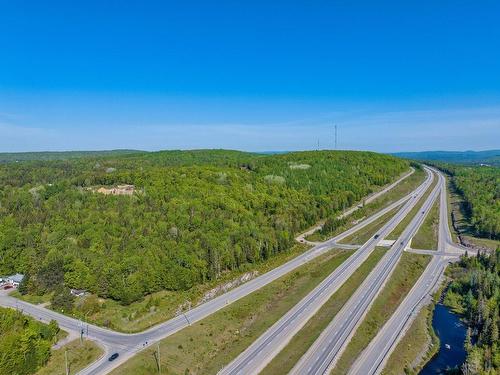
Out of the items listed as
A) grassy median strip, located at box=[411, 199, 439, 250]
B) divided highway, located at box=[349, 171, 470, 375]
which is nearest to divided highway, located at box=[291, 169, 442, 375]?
divided highway, located at box=[349, 171, 470, 375]

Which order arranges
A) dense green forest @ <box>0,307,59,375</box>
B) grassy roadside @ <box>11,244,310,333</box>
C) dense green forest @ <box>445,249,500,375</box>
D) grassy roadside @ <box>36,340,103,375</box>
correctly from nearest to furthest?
dense green forest @ <box>0,307,59,375</box> < grassy roadside @ <box>36,340,103,375</box> < dense green forest @ <box>445,249,500,375</box> < grassy roadside @ <box>11,244,310,333</box>

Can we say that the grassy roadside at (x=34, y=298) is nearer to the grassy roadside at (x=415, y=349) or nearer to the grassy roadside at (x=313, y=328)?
the grassy roadside at (x=313, y=328)

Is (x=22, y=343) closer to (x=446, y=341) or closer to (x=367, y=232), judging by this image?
(x=446, y=341)

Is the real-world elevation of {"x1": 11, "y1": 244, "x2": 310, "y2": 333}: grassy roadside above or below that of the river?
above

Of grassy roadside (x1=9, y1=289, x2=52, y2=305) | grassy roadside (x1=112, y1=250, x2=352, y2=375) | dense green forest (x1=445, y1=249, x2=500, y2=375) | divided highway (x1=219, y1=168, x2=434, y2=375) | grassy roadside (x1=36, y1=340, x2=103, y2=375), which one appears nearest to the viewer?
grassy roadside (x1=36, y1=340, x2=103, y2=375)

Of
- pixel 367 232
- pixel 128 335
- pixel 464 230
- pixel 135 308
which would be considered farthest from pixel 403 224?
pixel 128 335

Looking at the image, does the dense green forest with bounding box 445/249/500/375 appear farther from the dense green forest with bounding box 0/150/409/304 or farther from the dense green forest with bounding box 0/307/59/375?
the dense green forest with bounding box 0/307/59/375

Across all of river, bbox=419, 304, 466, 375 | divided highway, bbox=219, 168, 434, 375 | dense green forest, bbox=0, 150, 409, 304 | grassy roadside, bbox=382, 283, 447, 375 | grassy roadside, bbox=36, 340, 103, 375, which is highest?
dense green forest, bbox=0, 150, 409, 304
